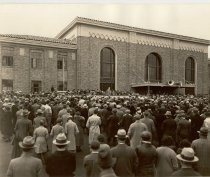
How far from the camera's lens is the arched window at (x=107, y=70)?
34812 millimetres

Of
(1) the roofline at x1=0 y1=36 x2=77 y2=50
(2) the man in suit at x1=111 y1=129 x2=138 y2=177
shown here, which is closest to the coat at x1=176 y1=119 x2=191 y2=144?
(2) the man in suit at x1=111 y1=129 x2=138 y2=177

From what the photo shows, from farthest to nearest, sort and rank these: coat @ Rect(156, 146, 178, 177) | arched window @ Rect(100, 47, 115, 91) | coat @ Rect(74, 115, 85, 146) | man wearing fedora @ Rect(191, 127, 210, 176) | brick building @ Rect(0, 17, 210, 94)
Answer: arched window @ Rect(100, 47, 115, 91) < brick building @ Rect(0, 17, 210, 94) < coat @ Rect(74, 115, 85, 146) < man wearing fedora @ Rect(191, 127, 210, 176) < coat @ Rect(156, 146, 178, 177)

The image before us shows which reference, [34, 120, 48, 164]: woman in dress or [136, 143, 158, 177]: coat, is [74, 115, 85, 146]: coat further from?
[136, 143, 158, 177]: coat

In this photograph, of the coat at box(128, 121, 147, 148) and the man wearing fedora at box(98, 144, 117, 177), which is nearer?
the man wearing fedora at box(98, 144, 117, 177)

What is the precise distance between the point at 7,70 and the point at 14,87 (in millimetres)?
1622

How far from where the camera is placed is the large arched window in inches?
1532

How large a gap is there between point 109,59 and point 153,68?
671 centimetres

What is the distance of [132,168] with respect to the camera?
6207mm

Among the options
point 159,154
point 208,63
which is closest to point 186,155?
point 159,154

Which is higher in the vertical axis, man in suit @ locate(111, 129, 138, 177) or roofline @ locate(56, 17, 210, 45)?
roofline @ locate(56, 17, 210, 45)

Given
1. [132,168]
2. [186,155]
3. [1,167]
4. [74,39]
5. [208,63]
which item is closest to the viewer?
[186,155]

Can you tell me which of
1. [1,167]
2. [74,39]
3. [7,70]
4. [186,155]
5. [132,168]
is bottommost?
[1,167]

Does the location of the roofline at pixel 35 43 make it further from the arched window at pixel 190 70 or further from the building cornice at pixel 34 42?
the arched window at pixel 190 70

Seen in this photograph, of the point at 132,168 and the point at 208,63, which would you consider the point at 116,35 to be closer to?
the point at 208,63
